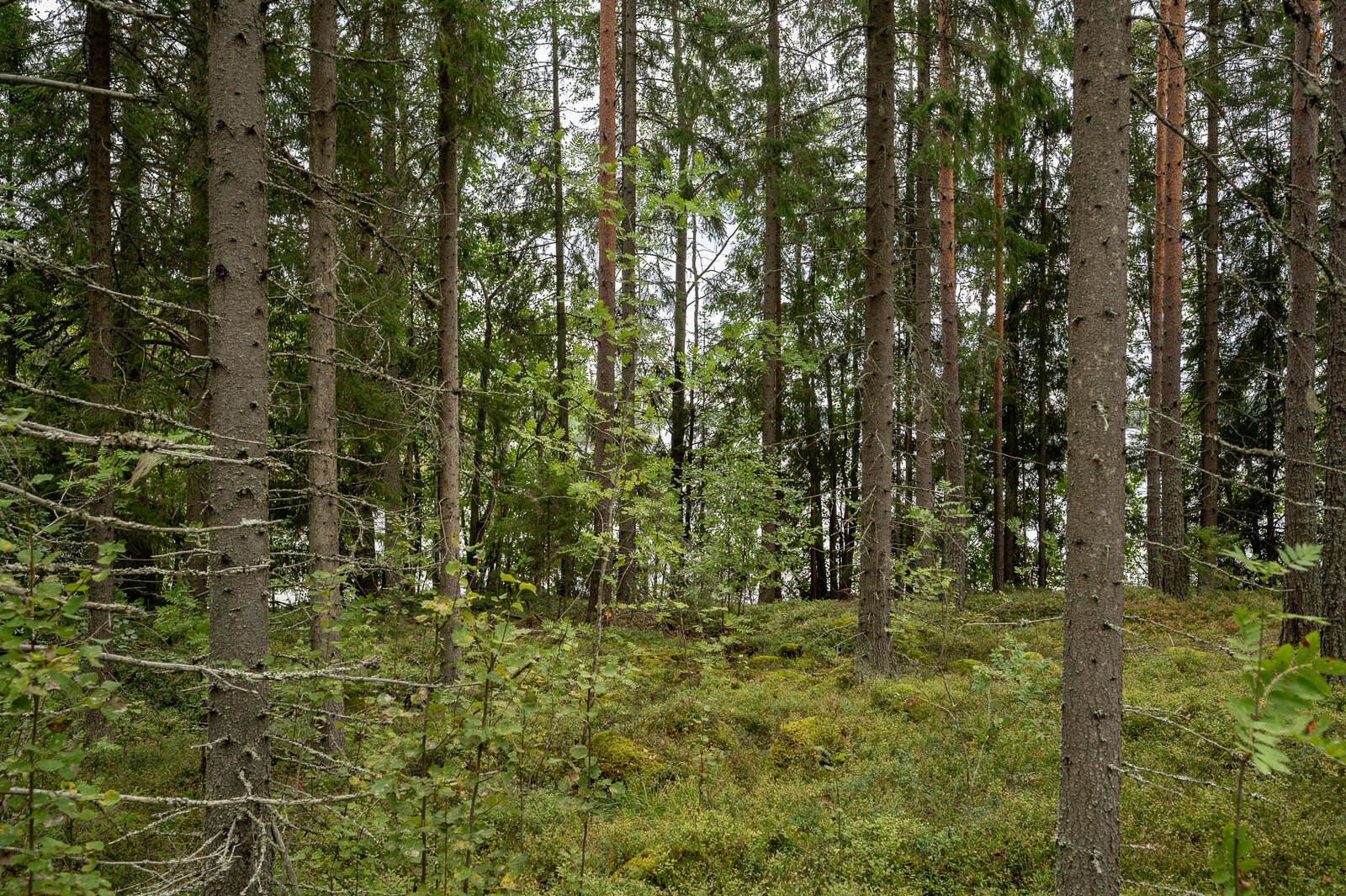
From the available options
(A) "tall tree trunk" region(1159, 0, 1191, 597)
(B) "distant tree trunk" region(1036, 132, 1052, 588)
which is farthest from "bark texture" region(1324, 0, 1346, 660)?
(B) "distant tree trunk" region(1036, 132, 1052, 588)

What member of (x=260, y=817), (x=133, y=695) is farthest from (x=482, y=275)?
(x=260, y=817)

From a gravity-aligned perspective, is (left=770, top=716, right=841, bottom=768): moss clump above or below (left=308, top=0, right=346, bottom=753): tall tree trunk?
below

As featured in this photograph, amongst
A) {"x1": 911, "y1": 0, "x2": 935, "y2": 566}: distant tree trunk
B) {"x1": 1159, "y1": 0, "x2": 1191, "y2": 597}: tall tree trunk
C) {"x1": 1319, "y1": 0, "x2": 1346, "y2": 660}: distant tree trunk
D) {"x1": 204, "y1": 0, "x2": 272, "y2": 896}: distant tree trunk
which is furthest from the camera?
{"x1": 1159, "y1": 0, "x2": 1191, "y2": 597}: tall tree trunk

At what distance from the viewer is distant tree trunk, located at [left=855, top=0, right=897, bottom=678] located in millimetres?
8086

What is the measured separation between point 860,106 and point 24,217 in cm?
1468

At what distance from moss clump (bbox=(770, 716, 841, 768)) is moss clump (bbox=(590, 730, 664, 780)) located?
1.16 m

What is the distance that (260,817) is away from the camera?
10.8ft

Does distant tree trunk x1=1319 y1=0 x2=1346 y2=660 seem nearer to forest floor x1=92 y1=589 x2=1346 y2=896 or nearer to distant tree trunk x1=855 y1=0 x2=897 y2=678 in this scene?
forest floor x1=92 y1=589 x2=1346 y2=896

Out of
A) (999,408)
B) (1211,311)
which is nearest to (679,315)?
(999,408)

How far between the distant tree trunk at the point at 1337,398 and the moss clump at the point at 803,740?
188 inches

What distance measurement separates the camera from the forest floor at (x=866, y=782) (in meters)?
4.42

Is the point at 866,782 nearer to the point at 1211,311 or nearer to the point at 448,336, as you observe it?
the point at 448,336

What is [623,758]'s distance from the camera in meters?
6.62

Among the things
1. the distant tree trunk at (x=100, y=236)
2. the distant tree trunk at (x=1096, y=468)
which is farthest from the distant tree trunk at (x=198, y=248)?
the distant tree trunk at (x=1096, y=468)
